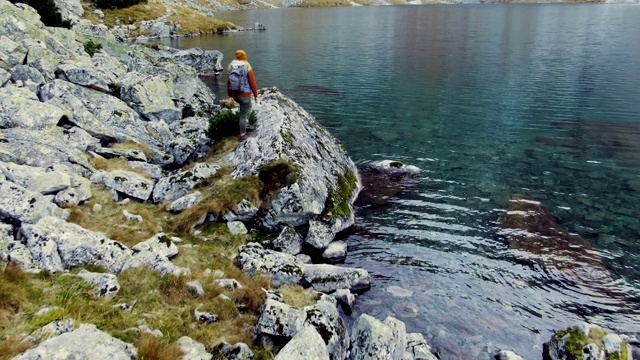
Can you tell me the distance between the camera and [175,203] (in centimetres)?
1695

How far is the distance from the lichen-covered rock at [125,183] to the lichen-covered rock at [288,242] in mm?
5957

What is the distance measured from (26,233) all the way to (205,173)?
318 inches

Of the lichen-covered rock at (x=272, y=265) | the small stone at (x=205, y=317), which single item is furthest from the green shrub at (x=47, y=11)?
the small stone at (x=205, y=317)

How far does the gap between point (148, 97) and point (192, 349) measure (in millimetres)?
24380

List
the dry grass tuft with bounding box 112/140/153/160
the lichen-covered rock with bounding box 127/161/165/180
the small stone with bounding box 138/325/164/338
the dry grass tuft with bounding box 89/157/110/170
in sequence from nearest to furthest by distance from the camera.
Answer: the small stone with bounding box 138/325/164/338 → the dry grass tuft with bounding box 89/157/110/170 → the lichen-covered rock with bounding box 127/161/165/180 → the dry grass tuft with bounding box 112/140/153/160

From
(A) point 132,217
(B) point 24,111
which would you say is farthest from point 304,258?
(B) point 24,111

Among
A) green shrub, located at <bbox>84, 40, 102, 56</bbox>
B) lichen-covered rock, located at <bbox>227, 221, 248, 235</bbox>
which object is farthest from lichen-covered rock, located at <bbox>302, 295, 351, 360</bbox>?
green shrub, located at <bbox>84, 40, 102, 56</bbox>

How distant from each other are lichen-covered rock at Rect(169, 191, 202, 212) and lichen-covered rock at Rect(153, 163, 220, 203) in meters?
0.65

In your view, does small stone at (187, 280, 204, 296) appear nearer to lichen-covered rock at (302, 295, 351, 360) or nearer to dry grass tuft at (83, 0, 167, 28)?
lichen-covered rock at (302, 295, 351, 360)

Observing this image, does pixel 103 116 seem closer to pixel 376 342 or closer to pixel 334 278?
pixel 334 278

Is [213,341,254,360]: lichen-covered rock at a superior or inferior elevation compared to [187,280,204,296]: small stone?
inferior

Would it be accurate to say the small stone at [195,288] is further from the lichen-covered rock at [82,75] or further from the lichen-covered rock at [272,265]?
the lichen-covered rock at [82,75]

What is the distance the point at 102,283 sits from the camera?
10.5 meters

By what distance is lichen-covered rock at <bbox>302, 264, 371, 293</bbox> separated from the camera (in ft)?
47.2
